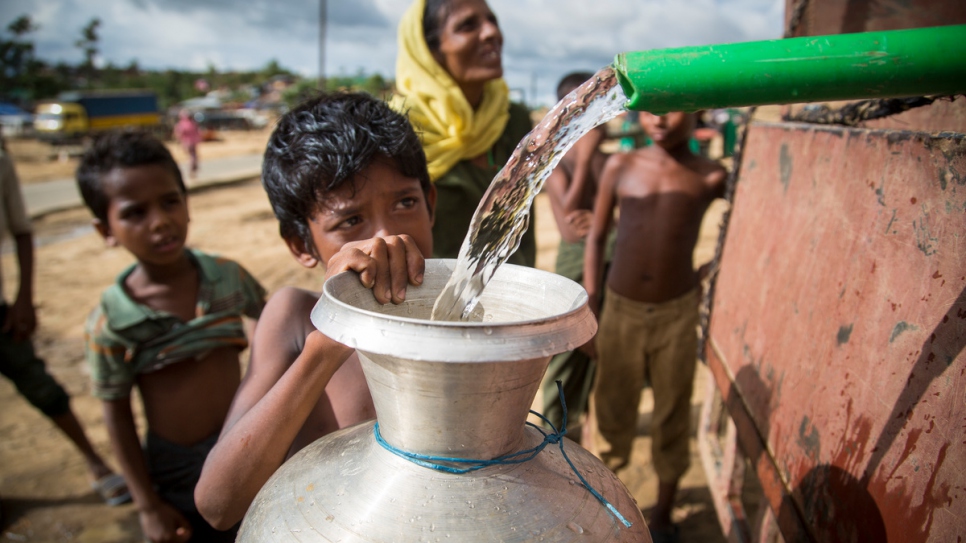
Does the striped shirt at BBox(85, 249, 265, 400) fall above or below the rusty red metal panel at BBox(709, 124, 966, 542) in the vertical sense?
below

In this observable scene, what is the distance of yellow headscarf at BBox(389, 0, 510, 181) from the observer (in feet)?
8.96

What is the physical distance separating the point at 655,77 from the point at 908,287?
0.73 m

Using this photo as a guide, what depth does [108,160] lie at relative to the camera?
2.51m

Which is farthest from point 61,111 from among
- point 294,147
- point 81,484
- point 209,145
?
point 294,147

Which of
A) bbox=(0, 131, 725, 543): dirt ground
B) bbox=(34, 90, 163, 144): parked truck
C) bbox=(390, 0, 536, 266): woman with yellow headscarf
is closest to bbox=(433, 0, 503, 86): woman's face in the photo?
bbox=(390, 0, 536, 266): woman with yellow headscarf

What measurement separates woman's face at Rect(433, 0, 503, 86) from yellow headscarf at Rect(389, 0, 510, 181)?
0.08 meters

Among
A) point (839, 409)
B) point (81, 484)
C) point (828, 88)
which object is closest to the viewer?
point (828, 88)

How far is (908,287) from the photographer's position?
1135 millimetres

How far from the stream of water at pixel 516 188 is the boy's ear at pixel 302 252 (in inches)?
26.2

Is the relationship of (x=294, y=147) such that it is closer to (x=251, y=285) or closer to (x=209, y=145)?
(x=251, y=285)

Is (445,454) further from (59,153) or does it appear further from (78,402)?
(59,153)

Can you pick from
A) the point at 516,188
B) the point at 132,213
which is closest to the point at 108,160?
the point at 132,213

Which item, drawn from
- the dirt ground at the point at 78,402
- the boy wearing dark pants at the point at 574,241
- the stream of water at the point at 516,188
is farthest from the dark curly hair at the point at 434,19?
the dirt ground at the point at 78,402

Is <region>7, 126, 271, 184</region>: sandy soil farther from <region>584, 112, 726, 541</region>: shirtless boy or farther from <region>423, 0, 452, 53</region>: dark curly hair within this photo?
<region>584, 112, 726, 541</region>: shirtless boy
